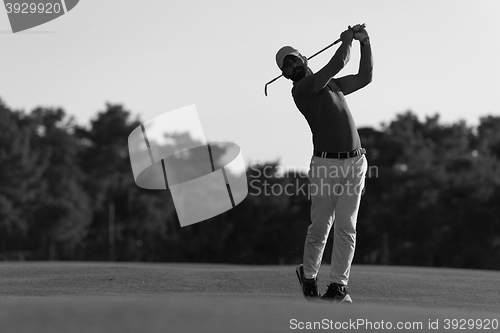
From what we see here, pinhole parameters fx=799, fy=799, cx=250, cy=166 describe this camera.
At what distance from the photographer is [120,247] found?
72312 millimetres

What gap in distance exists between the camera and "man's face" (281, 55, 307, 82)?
28.8 ft

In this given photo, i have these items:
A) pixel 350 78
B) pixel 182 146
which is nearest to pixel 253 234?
pixel 182 146

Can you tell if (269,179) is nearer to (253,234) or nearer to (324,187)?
(253,234)

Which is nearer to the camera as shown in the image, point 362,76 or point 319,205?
point 319,205

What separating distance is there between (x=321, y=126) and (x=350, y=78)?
2.64ft

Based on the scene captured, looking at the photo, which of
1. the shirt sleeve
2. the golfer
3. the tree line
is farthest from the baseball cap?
the tree line

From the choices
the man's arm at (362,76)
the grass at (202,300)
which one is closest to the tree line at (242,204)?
the grass at (202,300)

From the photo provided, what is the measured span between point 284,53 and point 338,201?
1742 millimetres

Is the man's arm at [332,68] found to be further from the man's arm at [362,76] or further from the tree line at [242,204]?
the tree line at [242,204]

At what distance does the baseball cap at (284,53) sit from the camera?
883 centimetres

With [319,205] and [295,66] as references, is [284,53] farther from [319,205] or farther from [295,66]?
[319,205]

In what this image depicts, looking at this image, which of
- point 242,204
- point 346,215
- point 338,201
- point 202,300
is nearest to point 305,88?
point 338,201

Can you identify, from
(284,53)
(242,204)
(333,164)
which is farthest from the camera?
(242,204)

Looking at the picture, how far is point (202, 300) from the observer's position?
7.61 m
